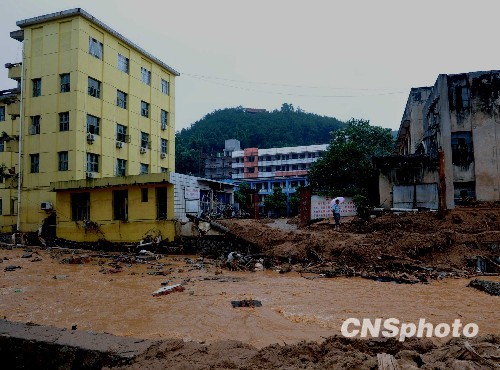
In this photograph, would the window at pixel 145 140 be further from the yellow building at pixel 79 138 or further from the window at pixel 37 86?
the window at pixel 37 86

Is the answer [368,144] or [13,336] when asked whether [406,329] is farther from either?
[368,144]

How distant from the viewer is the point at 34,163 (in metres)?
26.3

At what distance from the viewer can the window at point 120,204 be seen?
2209cm

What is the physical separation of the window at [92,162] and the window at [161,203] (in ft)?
26.1

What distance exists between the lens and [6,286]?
1159cm

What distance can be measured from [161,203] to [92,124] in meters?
9.76

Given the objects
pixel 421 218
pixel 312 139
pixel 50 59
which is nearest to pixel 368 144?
pixel 421 218

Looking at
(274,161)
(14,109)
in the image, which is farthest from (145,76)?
(274,161)

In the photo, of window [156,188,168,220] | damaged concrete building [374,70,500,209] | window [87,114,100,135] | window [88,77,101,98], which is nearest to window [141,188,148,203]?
window [156,188,168,220]

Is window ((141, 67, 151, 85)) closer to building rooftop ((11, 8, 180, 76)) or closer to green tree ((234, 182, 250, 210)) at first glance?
building rooftop ((11, 8, 180, 76))

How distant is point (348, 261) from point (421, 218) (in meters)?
5.36

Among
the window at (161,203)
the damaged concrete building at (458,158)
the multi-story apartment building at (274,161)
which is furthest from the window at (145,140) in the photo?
the multi-story apartment building at (274,161)

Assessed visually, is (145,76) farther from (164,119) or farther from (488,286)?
(488,286)

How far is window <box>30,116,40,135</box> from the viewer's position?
26.4 metres
